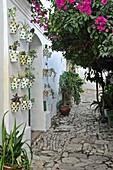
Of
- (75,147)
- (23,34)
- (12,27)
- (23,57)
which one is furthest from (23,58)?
(75,147)

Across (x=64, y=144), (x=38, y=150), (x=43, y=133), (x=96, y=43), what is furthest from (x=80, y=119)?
(x=96, y=43)

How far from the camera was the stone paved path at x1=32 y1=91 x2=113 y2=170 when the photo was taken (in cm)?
309

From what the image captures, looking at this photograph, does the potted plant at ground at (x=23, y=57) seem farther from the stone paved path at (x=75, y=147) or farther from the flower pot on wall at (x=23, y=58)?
the stone paved path at (x=75, y=147)

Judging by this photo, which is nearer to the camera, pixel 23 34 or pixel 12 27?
pixel 12 27

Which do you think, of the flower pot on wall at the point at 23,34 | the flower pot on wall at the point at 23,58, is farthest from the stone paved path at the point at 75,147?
the flower pot on wall at the point at 23,34

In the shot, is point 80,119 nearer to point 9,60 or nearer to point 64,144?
point 64,144

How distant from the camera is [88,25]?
268cm

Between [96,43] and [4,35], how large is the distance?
1431mm

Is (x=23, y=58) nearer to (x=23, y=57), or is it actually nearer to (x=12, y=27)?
(x=23, y=57)

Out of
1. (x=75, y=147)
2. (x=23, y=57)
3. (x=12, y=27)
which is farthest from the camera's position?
(x=75, y=147)

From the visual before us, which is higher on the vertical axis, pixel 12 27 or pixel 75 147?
pixel 12 27

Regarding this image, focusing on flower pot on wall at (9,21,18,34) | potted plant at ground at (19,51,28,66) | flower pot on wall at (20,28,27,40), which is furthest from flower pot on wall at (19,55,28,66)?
flower pot on wall at (9,21,18,34)

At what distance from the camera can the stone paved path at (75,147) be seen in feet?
10.1

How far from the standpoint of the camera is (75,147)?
389 cm
